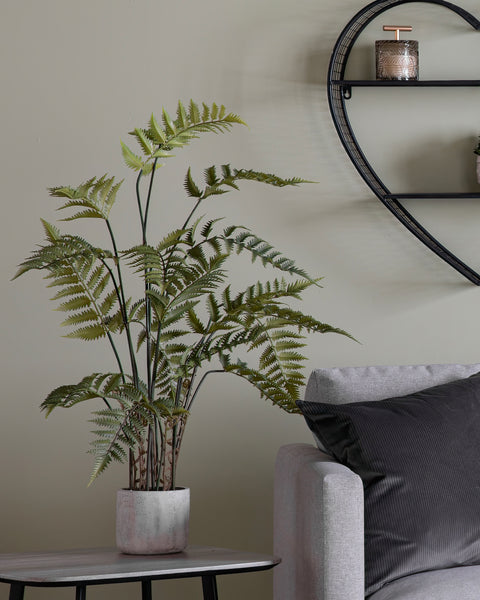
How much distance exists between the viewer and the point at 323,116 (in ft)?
8.31

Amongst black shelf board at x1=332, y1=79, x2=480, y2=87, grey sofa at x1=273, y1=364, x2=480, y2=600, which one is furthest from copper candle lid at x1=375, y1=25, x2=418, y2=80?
grey sofa at x1=273, y1=364, x2=480, y2=600

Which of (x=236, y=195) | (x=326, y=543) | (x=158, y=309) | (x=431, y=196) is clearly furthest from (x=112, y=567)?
(x=431, y=196)

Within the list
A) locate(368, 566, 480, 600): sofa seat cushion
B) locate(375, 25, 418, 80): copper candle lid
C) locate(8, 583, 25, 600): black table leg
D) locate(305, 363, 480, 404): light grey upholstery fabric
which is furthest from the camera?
locate(375, 25, 418, 80): copper candle lid

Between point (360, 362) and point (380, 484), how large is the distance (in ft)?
2.65

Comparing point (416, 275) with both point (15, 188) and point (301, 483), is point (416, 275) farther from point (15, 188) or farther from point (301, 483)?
point (15, 188)

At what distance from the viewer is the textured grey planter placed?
1835 mm

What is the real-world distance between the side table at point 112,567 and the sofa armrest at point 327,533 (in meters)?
0.09

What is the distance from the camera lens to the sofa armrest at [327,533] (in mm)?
1636

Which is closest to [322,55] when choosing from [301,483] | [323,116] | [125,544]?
[323,116]

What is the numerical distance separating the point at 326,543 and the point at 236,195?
122cm

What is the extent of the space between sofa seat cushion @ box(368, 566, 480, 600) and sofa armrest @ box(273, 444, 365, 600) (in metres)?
0.08

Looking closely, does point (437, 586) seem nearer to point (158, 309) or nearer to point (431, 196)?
point (158, 309)

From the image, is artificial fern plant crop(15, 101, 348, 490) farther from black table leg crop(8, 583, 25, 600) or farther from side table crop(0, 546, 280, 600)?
black table leg crop(8, 583, 25, 600)

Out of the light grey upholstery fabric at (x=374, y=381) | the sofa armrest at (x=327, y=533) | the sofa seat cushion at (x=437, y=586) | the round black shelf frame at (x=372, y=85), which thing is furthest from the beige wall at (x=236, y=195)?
the sofa seat cushion at (x=437, y=586)
